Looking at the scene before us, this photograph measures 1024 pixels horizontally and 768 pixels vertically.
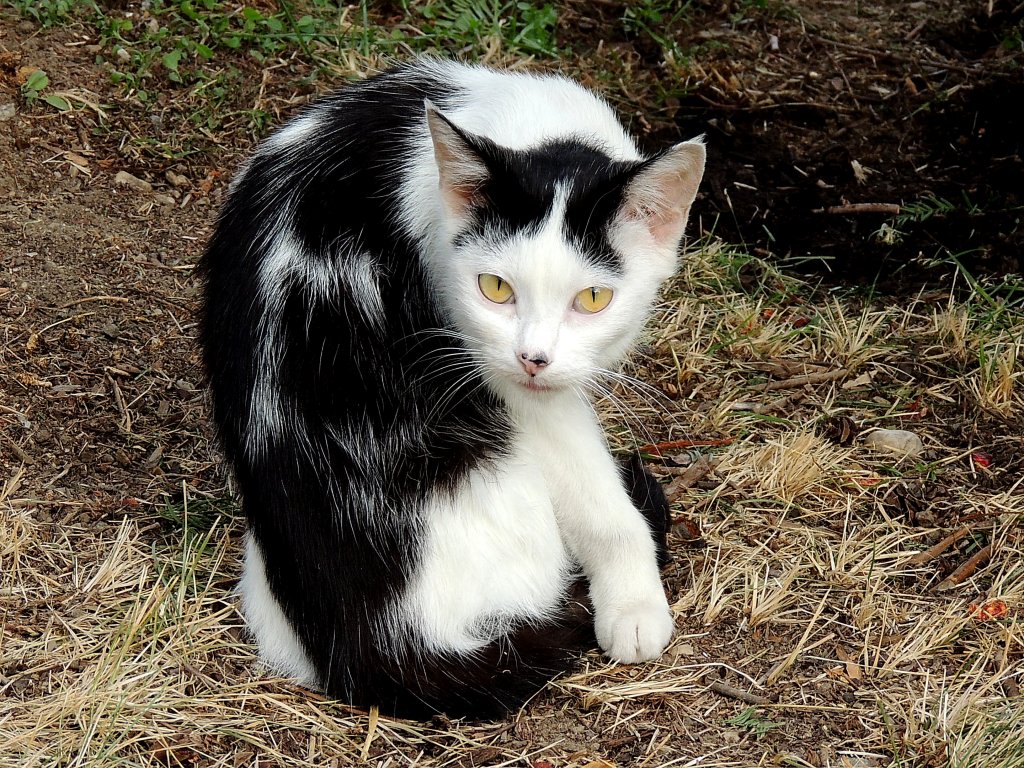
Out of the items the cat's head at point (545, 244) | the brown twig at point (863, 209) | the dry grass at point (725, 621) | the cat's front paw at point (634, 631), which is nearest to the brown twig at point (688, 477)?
the dry grass at point (725, 621)

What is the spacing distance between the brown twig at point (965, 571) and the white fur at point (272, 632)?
5.48 ft

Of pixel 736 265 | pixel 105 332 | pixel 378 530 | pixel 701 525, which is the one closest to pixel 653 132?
pixel 736 265

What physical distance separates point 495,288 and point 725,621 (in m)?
1.14

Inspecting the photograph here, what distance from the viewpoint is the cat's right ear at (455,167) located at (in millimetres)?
2279

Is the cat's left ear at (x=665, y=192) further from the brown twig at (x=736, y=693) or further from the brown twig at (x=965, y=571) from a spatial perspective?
the brown twig at (x=965, y=571)

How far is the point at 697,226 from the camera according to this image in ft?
14.4

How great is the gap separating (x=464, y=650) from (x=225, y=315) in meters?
0.96

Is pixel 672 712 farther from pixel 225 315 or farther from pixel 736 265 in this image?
pixel 736 265

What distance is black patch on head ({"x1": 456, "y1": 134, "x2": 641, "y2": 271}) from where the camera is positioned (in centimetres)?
238

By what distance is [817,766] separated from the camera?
8.25 feet

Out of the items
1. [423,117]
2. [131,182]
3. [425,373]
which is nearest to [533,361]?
[425,373]

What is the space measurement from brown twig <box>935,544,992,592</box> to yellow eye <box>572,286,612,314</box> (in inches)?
51.3

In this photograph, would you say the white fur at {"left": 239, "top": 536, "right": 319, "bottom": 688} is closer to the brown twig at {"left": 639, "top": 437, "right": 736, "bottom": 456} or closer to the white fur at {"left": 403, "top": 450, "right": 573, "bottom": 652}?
the white fur at {"left": 403, "top": 450, "right": 573, "bottom": 652}


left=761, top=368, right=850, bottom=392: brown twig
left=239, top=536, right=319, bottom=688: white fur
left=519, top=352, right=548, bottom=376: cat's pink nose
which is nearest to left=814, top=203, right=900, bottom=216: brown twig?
left=761, top=368, right=850, bottom=392: brown twig
